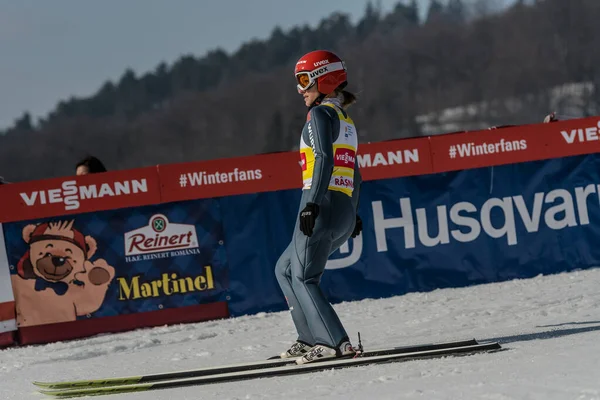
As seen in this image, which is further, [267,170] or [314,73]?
[267,170]

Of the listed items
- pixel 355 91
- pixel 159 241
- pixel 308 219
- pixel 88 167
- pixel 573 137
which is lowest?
pixel 308 219

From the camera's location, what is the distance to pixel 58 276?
1043 cm

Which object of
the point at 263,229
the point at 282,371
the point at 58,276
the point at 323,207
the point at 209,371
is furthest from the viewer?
the point at 263,229

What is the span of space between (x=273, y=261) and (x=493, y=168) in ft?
8.46

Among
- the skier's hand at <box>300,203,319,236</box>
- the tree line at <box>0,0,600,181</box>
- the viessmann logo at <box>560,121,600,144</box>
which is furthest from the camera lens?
the tree line at <box>0,0,600,181</box>

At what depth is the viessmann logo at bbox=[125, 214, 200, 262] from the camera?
34.6 ft

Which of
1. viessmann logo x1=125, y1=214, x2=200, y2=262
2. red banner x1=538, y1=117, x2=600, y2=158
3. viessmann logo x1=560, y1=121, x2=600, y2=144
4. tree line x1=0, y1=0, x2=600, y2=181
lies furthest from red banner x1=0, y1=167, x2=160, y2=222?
tree line x1=0, y1=0, x2=600, y2=181

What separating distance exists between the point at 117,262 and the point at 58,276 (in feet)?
1.99

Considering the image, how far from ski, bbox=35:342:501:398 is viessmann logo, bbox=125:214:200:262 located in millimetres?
4014

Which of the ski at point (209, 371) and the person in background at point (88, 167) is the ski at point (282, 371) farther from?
the person in background at point (88, 167)

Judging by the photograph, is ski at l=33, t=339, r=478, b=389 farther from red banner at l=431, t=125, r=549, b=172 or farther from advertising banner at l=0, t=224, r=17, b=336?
red banner at l=431, t=125, r=549, b=172

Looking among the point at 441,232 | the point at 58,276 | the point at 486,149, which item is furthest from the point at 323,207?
the point at 486,149

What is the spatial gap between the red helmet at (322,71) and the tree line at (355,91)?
269 feet

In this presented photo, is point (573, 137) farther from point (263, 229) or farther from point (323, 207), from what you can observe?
point (323, 207)
